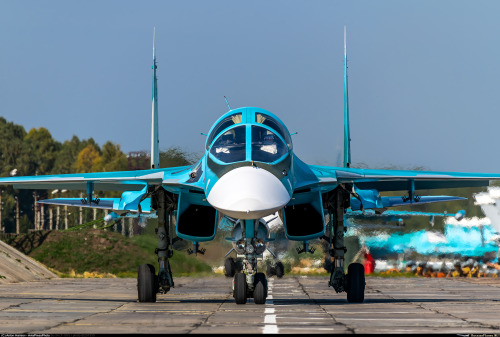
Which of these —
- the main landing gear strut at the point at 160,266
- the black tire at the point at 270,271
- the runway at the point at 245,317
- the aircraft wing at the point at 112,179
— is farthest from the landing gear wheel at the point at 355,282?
the black tire at the point at 270,271

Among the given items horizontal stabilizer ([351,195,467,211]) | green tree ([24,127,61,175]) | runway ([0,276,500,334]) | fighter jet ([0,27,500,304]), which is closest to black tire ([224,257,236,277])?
horizontal stabilizer ([351,195,467,211])

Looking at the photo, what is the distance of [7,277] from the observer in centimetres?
3303

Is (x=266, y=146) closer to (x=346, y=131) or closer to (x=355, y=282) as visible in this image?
(x=355, y=282)

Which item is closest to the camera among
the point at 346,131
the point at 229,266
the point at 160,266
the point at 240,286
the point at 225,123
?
the point at 240,286

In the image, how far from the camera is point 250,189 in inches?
586

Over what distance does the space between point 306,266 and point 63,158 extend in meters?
81.0

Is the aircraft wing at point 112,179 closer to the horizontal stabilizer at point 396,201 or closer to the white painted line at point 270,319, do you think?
the white painted line at point 270,319

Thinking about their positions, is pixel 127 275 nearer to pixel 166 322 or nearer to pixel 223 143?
pixel 223 143

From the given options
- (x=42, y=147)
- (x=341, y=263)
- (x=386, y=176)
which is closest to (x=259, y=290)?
(x=341, y=263)

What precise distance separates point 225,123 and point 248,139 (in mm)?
1099

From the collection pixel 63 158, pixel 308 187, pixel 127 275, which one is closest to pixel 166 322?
pixel 308 187

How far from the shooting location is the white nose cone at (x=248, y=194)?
14648mm

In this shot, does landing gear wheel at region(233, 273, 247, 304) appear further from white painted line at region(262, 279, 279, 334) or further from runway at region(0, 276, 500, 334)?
white painted line at region(262, 279, 279, 334)

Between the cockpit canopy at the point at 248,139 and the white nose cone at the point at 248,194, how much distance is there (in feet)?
1.78
